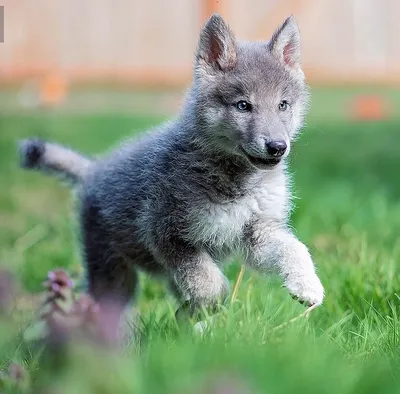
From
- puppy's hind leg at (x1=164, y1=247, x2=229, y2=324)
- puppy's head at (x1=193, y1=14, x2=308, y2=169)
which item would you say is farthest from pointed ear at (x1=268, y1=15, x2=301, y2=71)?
puppy's hind leg at (x1=164, y1=247, x2=229, y2=324)

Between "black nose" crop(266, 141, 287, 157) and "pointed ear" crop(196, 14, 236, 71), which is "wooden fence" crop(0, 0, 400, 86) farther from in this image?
"black nose" crop(266, 141, 287, 157)

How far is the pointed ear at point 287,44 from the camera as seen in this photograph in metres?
4.43

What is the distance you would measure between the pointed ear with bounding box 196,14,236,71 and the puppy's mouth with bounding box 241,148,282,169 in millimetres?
495

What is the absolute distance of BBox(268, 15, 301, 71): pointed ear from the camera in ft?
14.5

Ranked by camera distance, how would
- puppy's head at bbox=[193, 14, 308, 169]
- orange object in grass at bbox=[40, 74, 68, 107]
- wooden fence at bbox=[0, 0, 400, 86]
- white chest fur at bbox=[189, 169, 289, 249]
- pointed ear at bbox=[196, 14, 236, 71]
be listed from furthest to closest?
wooden fence at bbox=[0, 0, 400, 86] < orange object in grass at bbox=[40, 74, 68, 107] < pointed ear at bbox=[196, 14, 236, 71] < white chest fur at bbox=[189, 169, 289, 249] < puppy's head at bbox=[193, 14, 308, 169]

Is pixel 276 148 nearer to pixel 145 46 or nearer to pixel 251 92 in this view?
pixel 251 92

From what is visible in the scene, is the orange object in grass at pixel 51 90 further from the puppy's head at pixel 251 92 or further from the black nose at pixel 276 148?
the black nose at pixel 276 148

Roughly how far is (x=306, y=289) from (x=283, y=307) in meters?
0.23

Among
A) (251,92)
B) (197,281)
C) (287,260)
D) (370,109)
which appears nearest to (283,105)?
(251,92)

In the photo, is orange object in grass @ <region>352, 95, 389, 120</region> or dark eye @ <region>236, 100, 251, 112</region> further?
orange object in grass @ <region>352, 95, 389, 120</region>

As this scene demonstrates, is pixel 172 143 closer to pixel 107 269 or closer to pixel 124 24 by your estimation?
pixel 107 269

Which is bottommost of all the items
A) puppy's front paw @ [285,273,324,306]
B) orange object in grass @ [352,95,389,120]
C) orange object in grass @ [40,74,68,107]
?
orange object in grass @ [40,74,68,107]

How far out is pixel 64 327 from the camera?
7.22 feet

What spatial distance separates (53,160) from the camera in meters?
5.29
